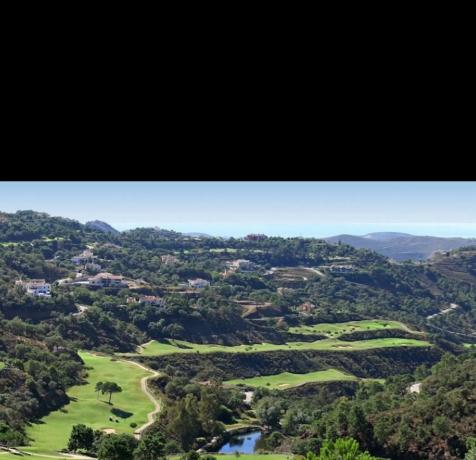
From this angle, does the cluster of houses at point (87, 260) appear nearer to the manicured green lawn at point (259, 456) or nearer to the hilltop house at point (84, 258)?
the hilltop house at point (84, 258)

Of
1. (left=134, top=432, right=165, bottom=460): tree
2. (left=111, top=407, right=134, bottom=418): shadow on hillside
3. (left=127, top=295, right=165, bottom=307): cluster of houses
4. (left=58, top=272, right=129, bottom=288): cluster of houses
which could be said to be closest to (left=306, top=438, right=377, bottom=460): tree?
(left=134, top=432, right=165, bottom=460): tree

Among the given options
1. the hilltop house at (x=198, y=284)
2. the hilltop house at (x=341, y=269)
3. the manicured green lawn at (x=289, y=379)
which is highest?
the hilltop house at (x=341, y=269)

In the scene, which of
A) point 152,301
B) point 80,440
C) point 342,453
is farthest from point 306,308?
point 342,453

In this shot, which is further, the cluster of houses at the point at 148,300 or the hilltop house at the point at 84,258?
the hilltop house at the point at 84,258

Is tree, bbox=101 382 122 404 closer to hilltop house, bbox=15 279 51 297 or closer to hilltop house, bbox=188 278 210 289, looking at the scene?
hilltop house, bbox=15 279 51 297

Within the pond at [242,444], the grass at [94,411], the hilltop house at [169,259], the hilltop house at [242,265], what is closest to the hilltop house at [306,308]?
the hilltop house at [242,265]

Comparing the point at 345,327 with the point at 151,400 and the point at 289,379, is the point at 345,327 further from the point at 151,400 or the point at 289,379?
the point at 151,400
